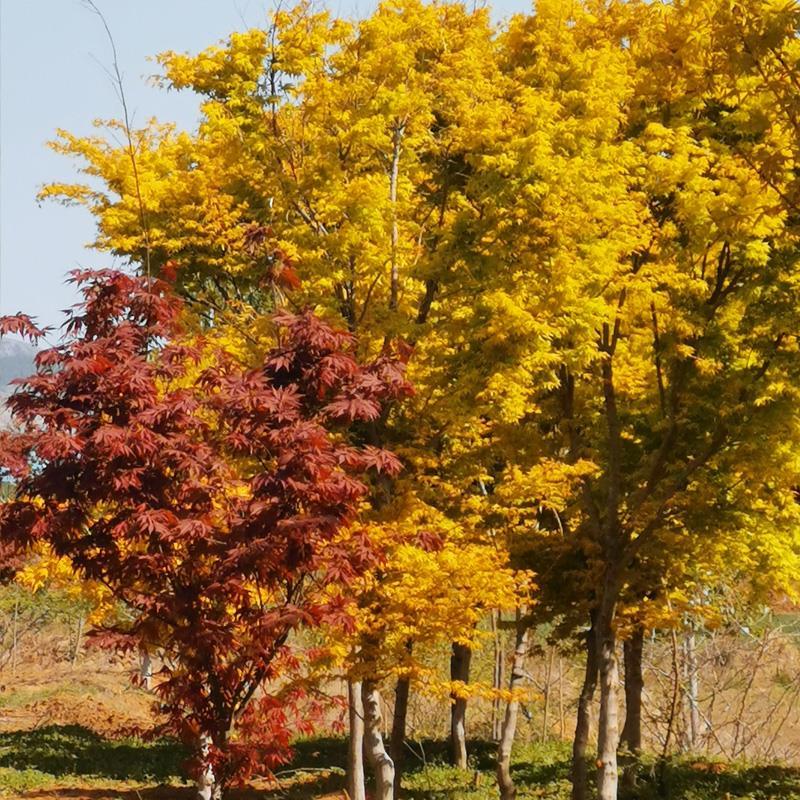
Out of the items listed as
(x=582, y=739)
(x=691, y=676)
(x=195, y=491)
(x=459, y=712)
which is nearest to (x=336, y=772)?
(x=459, y=712)

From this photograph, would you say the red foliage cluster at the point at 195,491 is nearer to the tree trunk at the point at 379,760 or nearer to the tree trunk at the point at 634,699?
the tree trunk at the point at 379,760

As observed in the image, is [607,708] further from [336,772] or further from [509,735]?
[336,772]

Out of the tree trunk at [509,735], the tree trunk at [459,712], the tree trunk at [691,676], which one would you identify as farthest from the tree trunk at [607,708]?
the tree trunk at [691,676]

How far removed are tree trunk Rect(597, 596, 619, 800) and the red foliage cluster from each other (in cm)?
579

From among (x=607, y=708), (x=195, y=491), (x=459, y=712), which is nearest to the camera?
(x=195, y=491)

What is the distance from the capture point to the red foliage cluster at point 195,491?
26.3ft

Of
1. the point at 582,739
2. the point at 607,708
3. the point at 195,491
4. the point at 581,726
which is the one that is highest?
the point at 195,491

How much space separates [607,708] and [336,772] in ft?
28.2

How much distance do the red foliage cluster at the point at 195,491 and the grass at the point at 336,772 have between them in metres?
6.89

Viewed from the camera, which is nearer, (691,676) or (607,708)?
(607,708)

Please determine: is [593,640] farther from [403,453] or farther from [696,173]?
[696,173]

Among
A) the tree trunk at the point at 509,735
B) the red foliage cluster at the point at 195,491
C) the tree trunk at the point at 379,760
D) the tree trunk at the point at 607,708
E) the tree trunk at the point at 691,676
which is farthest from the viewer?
the tree trunk at the point at 691,676

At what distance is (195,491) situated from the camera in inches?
324

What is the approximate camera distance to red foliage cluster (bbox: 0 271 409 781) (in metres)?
8.01
